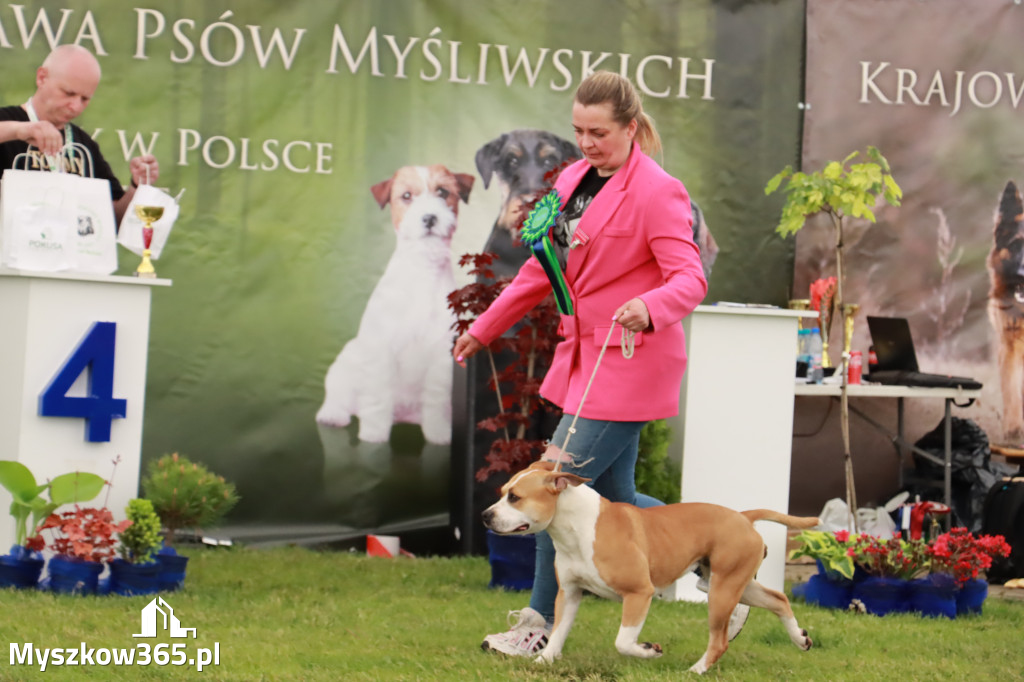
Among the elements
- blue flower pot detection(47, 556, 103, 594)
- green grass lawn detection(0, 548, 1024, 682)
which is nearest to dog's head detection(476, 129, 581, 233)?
green grass lawn detection(0, 548, 1024, 682)

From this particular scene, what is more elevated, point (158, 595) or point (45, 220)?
point (45, 220)

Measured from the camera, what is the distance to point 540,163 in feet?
21.2

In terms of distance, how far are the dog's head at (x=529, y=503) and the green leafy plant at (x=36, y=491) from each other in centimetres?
194

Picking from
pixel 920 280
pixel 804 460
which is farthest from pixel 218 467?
pixel 920 280

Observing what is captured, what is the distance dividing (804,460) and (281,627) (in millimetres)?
3471

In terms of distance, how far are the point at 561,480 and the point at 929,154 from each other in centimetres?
411

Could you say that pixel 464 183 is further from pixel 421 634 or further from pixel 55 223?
pixel 421 634

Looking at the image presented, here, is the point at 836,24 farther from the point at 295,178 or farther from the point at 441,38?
the point at 295,178

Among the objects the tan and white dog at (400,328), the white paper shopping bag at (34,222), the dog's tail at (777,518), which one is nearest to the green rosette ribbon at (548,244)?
the dog's tail at (777,518)

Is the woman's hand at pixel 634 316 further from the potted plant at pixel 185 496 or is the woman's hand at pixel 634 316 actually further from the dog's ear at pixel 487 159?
the dog's ear at pixel 487 159

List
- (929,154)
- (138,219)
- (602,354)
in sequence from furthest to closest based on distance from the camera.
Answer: (929,154) → (138,219) → (602,354)

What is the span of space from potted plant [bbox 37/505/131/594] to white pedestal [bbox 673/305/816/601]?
2.31 metres

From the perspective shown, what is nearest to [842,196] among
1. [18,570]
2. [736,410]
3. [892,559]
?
[736,410]

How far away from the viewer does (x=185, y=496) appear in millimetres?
5270
